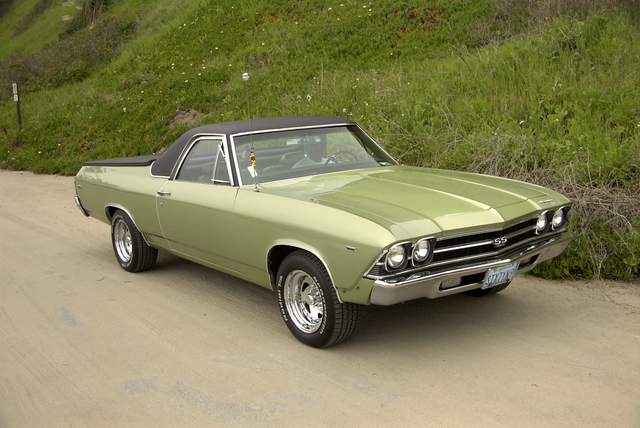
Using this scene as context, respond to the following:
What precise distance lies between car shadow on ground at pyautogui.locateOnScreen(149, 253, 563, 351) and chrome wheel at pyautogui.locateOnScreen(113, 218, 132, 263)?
1.14 meters

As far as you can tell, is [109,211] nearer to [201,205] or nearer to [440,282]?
[201,205]

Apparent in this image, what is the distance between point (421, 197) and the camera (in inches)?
174

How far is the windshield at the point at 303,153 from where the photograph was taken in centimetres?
522

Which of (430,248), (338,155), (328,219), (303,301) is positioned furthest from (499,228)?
(338,155)

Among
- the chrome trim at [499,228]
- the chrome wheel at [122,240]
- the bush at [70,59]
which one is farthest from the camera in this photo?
the bush at [70,59]

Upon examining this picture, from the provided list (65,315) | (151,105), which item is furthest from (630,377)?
(151,105)

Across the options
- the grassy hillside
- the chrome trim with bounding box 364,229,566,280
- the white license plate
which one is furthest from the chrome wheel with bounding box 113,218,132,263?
the white license plate

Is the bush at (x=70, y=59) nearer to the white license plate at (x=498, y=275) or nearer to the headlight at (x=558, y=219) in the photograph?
the headlight at (x=558, y=219)

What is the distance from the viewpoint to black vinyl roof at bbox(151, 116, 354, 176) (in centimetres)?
543

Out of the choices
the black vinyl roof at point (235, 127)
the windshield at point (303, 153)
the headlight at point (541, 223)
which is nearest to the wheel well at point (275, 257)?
the windshield at point (303, 153)

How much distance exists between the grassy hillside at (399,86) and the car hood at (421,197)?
1333 mm

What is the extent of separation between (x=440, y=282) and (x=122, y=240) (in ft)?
12.4

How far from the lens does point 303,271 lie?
4.37 metres

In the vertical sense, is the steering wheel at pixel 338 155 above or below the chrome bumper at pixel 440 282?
above
